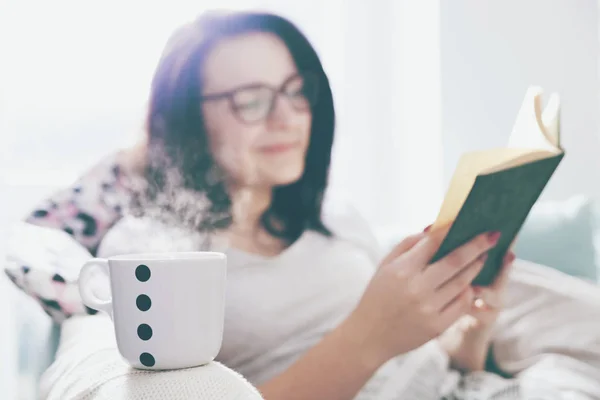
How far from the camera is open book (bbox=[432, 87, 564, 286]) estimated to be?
0.65m

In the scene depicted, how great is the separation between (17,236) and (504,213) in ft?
1.90

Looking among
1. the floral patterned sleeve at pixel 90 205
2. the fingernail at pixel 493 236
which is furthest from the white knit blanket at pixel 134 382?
the fingernail at pixel 493 236

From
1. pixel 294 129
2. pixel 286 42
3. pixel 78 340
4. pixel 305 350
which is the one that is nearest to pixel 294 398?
pixel 305 350

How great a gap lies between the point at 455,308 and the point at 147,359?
451mm

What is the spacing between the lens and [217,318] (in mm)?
468

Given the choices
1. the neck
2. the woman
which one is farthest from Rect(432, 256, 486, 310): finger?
the neck

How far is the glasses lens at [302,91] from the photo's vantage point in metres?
0.90

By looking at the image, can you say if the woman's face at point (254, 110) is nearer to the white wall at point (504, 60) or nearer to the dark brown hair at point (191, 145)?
the dark brown hair at point (191, 145)

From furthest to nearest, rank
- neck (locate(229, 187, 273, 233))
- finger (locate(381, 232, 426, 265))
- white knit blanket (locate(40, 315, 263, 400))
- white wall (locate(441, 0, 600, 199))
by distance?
white wall (locate(441, 0, 600, 199)) < neck (locate(229, 187, 273, 233)) < finger (locate(381, 232, 426, 265)) < white knit blanket (locate(40, 315, 263, 400))

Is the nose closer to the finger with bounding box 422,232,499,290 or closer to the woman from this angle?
the woman

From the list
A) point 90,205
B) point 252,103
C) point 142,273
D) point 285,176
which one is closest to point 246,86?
point 252,103

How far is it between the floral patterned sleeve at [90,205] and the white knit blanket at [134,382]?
0.89ft

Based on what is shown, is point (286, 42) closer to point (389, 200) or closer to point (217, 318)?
point (389, 200)

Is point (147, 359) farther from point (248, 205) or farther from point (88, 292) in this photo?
point (248, 205)
